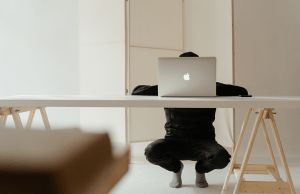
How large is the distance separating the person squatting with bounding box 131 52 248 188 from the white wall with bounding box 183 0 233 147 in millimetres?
745

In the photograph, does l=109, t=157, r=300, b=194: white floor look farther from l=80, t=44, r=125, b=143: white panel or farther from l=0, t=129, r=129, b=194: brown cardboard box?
l=0, t=129, r=129, b=194: brown cardboard box

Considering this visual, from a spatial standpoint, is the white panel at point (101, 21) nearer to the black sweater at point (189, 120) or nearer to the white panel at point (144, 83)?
the white panel at point (144, 83)

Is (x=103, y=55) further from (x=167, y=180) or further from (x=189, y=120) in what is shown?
(x=167, y=180)

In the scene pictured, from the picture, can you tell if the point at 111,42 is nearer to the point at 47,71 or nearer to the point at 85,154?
the point at 47,71

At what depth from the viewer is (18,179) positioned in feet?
1.42

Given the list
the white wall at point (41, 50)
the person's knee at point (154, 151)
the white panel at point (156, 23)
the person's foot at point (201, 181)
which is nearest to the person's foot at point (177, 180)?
the person's foot at point (201, 181)

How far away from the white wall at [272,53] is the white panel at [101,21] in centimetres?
149

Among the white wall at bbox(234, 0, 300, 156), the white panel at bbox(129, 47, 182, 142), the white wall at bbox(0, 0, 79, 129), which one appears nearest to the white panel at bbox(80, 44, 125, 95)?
the white panel at bbox(129, 47, 182, 142)

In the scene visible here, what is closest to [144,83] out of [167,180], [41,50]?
[167,180]

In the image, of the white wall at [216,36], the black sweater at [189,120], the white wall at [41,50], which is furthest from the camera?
the white wall at [41,50]

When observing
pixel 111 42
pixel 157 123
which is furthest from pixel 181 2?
pixel 157 123

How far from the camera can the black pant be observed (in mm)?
1863

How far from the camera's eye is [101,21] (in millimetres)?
2832

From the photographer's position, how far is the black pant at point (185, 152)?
1.86 metres
